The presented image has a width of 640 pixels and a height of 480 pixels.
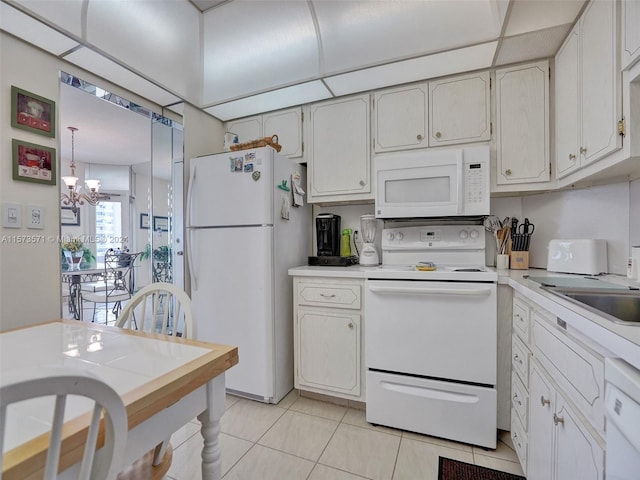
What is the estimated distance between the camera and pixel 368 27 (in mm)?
1822

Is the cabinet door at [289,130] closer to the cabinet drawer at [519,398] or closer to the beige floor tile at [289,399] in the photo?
the beige floor tile at [289,399]

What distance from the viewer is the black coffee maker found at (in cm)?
236

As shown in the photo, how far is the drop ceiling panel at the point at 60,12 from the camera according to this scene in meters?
1.41

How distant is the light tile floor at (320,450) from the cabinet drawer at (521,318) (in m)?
0.67

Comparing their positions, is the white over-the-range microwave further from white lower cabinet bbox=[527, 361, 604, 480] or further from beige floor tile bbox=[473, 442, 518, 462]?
beige floor tile bbox=[473, 442, 518, 462]

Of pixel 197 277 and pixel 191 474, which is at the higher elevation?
pixel 197 277

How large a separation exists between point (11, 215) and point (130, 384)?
1.43 m

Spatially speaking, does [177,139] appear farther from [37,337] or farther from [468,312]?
[468,312]

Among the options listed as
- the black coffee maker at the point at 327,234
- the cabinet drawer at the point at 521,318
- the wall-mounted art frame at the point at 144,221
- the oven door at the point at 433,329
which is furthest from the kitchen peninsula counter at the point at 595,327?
the wall-mounted art frame at the point at 144,221

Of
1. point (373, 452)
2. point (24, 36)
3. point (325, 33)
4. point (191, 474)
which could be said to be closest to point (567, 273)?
point (373, 452)

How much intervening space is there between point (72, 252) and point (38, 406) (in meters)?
1.60

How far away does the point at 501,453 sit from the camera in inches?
60.9

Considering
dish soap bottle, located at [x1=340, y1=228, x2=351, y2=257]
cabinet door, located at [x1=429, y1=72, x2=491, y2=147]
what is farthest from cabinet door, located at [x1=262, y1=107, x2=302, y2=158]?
cabinet door, located at [x1=429, y1=72, x2=491, y2=147]

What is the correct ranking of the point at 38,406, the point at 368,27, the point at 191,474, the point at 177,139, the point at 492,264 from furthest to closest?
1. the point at 177,139
2. the point at 492,264
3. the point at 368,27
4. the point at 191,474
5. the point at 38,406
